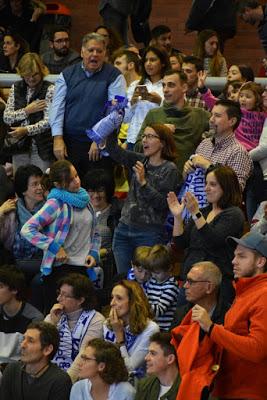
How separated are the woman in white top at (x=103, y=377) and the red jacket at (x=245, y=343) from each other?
2.63 feet

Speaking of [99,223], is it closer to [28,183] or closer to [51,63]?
[28,183]

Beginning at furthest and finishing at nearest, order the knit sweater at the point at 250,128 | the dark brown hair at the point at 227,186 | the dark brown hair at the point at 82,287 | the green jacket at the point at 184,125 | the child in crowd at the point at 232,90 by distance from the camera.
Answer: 1. the child in crowd at the point at 232,90
2. the knit sweater at the point at 250,128
3. the green jacket at the point at 184,125
4. the dark brown hair at the point at 82,287
5. the dark brown hair at the point at 227,186

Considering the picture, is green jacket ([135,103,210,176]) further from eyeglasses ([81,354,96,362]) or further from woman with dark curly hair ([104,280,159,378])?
eyeglasses ([81,354,96,362])

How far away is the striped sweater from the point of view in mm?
10539

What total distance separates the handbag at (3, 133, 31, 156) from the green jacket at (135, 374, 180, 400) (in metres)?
3.46

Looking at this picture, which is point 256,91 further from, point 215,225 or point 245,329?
point 245,329

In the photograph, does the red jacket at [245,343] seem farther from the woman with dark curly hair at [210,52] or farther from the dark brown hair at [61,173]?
the woman with dark curly hair at [210,52]

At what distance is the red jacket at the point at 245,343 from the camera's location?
820 cm

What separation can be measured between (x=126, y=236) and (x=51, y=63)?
3506 mm

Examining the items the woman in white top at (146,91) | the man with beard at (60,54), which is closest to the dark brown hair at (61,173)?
the woman in white top at (146,91)

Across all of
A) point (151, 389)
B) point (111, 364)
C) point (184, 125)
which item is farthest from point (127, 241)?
point (151, 389)

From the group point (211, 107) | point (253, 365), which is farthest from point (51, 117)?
point (253, 365)

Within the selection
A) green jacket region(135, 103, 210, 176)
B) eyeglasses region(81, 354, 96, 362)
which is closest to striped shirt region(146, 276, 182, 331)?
eyeglasses region(81, 354, 96, 362)

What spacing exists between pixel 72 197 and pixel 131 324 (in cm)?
126
